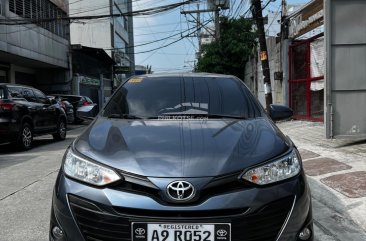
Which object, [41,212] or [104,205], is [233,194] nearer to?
[104,205]

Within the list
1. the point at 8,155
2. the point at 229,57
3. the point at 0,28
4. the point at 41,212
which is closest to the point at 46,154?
the point at 8,155

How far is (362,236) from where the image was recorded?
4309 mm

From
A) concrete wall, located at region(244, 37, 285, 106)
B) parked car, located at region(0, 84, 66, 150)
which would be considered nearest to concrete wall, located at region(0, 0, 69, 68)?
parked car, located at region(0, 84, 66, 150)

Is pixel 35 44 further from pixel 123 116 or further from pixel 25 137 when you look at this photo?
pixel 123 116

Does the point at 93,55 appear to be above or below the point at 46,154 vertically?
above

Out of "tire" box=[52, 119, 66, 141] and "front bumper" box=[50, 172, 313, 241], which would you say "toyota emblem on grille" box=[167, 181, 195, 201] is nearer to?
"front bumper" box=[50, 172, 313, 241]

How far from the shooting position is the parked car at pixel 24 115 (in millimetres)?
10508

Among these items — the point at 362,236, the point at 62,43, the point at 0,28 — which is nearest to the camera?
the point at 362,236

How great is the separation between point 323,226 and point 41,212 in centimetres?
311

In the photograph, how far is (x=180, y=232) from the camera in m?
2.62

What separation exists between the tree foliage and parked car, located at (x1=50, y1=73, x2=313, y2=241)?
74.7ft

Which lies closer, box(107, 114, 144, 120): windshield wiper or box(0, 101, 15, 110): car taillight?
box(107, 114, 144, 120): windshield wiper

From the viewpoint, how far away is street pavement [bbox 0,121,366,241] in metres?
4.53

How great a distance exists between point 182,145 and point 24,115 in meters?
9.04
